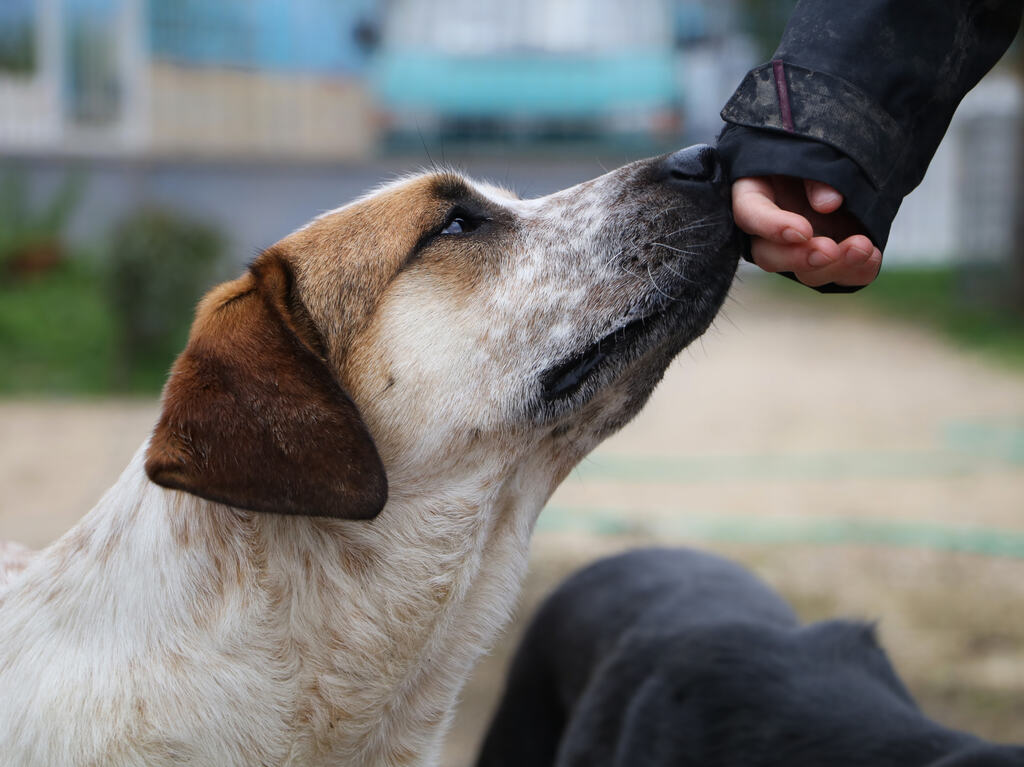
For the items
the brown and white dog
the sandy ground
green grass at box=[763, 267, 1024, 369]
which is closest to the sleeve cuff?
the brown and white dog

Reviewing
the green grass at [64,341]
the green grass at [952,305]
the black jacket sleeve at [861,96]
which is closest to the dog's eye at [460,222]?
the black jacket sleeve at [861,96]

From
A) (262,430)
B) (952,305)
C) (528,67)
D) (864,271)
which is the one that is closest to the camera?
(262,430)

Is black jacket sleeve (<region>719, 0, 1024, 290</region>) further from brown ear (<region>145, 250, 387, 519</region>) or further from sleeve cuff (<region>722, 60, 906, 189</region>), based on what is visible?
brown ear (<region>145, 250, 387, 519</region>)

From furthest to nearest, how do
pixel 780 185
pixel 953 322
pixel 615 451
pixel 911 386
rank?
pixel 953 322
pixel 911 386
pixel 615 451
pixel 780 185

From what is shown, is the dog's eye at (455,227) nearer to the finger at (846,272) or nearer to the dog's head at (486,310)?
the dog's head at (486,310)

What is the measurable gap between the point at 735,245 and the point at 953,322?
44.8 ft

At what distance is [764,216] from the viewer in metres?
2.20

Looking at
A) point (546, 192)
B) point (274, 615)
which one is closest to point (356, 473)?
point (274, 615)

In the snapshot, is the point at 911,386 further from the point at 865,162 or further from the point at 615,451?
the point at 865,162

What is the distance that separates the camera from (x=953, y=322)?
1497cm

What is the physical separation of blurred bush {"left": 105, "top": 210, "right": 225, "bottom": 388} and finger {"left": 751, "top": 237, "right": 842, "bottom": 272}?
897 centimetres

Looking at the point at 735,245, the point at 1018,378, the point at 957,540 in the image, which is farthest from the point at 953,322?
the point at 735,245

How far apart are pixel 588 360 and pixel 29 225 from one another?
46.9 ft

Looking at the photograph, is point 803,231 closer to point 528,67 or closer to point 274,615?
point 274,615
